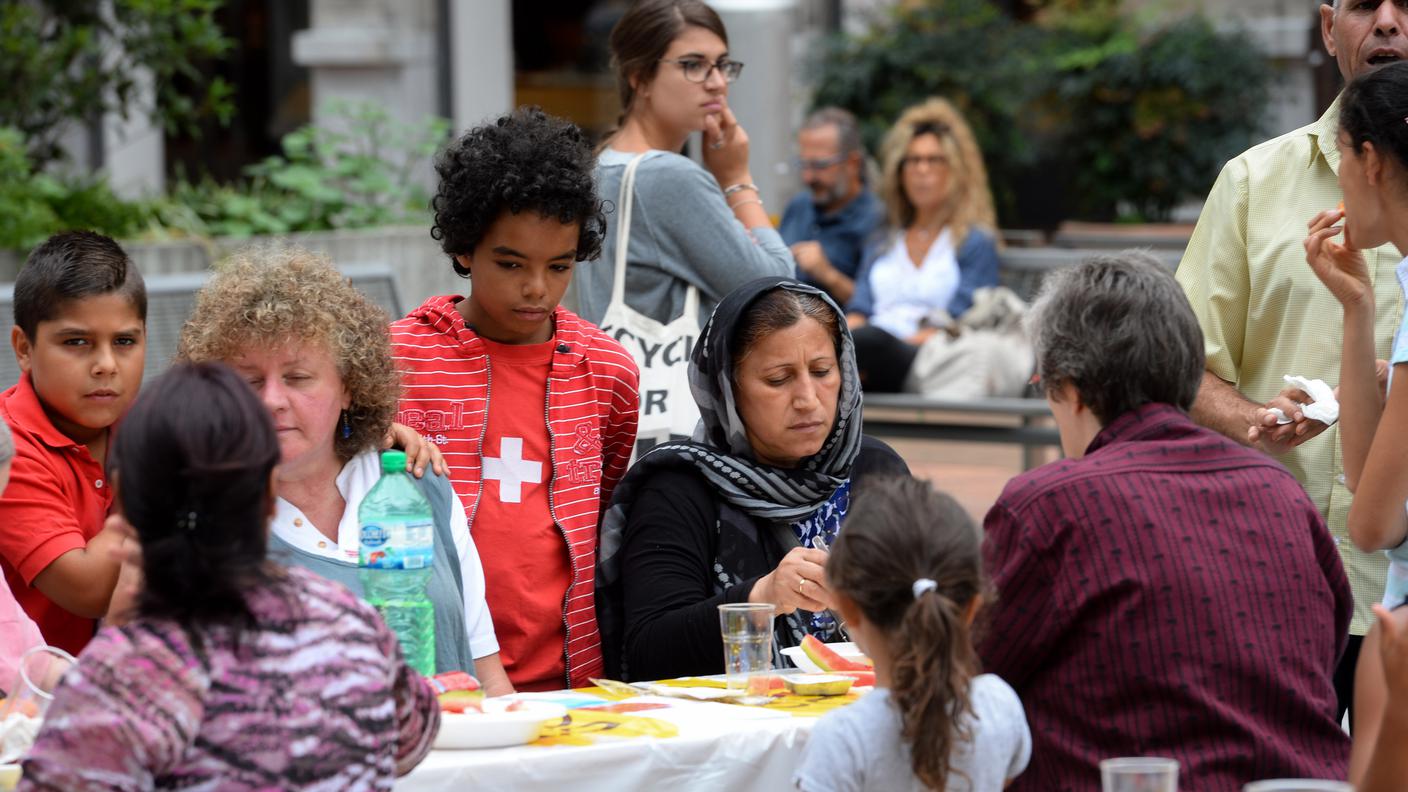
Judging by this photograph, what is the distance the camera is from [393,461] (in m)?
3.32

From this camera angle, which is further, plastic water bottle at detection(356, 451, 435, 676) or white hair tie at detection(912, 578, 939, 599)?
plastic water bottle at detection(356, 451, 435, 676)

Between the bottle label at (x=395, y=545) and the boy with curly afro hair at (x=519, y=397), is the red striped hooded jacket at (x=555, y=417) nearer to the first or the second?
the boy with curly afro hair at (x=519, y=397)

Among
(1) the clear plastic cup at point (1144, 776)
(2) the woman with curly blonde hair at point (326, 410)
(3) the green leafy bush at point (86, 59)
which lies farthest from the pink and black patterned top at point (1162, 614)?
(3) the green leafy bush at point (86, 59)

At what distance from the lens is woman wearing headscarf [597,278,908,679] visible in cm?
→ 366

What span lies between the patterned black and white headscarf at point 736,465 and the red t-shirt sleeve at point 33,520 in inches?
40.7

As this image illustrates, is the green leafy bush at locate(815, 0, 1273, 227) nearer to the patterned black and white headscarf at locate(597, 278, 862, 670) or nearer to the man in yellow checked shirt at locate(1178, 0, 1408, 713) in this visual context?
the man in yellow checked shirt at locate(1178, 0, 1408, 713)

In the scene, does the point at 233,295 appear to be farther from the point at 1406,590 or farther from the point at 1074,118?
the point at 1074,118

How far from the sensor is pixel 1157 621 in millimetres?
2619

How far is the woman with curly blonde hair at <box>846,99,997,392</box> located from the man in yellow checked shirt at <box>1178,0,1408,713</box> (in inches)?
172

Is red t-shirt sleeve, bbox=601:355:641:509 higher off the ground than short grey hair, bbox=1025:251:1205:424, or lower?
lower

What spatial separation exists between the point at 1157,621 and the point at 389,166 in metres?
6.98

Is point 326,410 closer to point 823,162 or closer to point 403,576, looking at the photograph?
point 403,576

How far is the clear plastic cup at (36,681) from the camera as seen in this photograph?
8.73ft

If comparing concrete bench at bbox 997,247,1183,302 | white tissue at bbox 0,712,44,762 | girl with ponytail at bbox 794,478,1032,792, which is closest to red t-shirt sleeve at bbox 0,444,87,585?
white tissue at bbox 0,712,44,762
